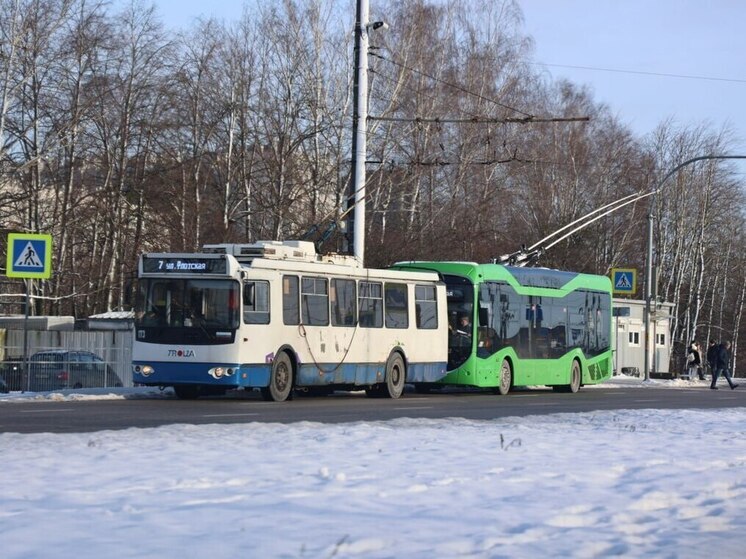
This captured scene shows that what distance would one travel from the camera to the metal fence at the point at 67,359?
32.9 metres

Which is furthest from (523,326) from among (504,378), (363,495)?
(363,495)

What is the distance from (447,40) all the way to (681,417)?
3643 cm

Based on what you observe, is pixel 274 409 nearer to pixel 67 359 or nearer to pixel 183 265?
pixel 183 265

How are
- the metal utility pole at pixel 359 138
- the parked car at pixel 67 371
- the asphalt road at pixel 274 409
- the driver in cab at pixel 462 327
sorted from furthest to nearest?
the parked car at pixel 67 371 < the metal utility pole at pixel 359 138 < the driver in cab at pixel 462 327 < the asphalt road at pixel 274 409

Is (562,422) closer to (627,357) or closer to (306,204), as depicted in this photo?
(306,204)

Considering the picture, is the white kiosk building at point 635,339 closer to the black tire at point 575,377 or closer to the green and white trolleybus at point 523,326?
the green and white trolleybus at point 523,326

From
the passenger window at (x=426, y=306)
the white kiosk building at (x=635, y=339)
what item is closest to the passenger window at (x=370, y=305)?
the passenger window at (x=426, y=306)

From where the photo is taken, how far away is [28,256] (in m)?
26.1

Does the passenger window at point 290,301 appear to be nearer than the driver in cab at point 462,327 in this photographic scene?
Yes

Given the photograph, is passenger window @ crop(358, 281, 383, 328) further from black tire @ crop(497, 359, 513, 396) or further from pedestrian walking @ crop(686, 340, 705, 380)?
pedestrian walking @ crop(686, 340, 705, 380)

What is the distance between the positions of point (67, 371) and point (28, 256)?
7.80 m

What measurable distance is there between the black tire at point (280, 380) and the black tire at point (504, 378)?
7620 mm

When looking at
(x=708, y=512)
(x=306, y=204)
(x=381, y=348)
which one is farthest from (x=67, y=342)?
(x=708, y=512)

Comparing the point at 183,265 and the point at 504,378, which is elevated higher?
the point at 183,265
